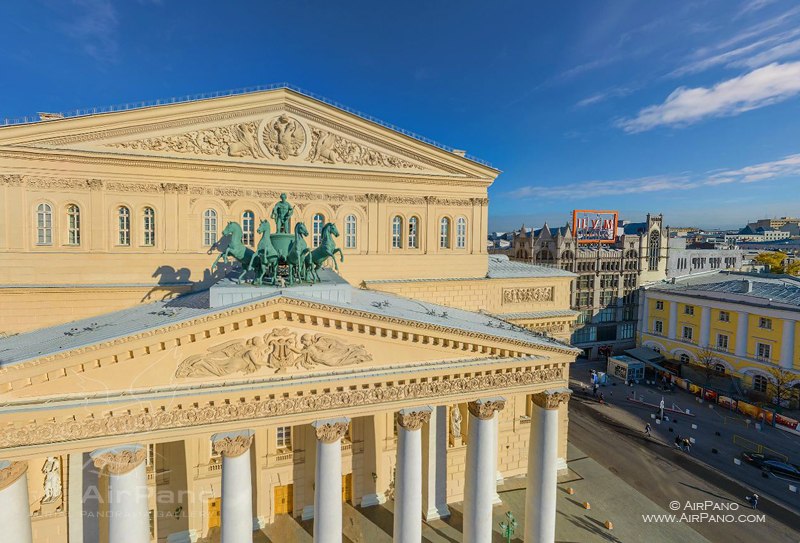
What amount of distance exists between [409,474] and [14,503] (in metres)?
12.1

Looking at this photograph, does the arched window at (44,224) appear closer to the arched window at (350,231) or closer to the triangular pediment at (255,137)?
the triangular pediment at (255,137)

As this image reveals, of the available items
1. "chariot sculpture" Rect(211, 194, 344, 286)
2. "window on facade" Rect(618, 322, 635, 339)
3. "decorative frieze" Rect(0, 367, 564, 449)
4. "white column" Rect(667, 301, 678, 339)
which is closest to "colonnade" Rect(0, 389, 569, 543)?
"decorative frieze" Rect(0, 367, 564, 449)

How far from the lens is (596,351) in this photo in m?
51.3

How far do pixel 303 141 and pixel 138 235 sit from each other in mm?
9897

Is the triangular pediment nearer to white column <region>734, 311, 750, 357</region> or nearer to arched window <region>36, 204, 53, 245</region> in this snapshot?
arched window <region>36, 204, 53, 245</region>

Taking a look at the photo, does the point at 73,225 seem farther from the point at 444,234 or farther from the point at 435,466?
the point at 435,466

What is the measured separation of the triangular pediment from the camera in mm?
18328

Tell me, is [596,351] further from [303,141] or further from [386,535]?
[303,141]

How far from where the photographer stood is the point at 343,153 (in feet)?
71.7

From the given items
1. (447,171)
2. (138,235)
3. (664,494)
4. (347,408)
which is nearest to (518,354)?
(347,408)

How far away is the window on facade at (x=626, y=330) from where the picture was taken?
5278cm

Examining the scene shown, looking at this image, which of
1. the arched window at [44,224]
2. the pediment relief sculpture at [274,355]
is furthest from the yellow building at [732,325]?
the arched window at [44,224]

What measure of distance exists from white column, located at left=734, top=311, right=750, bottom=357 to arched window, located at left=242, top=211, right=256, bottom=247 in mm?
48824

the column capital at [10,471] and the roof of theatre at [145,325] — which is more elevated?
→ the roof of theatre at [145,325]
